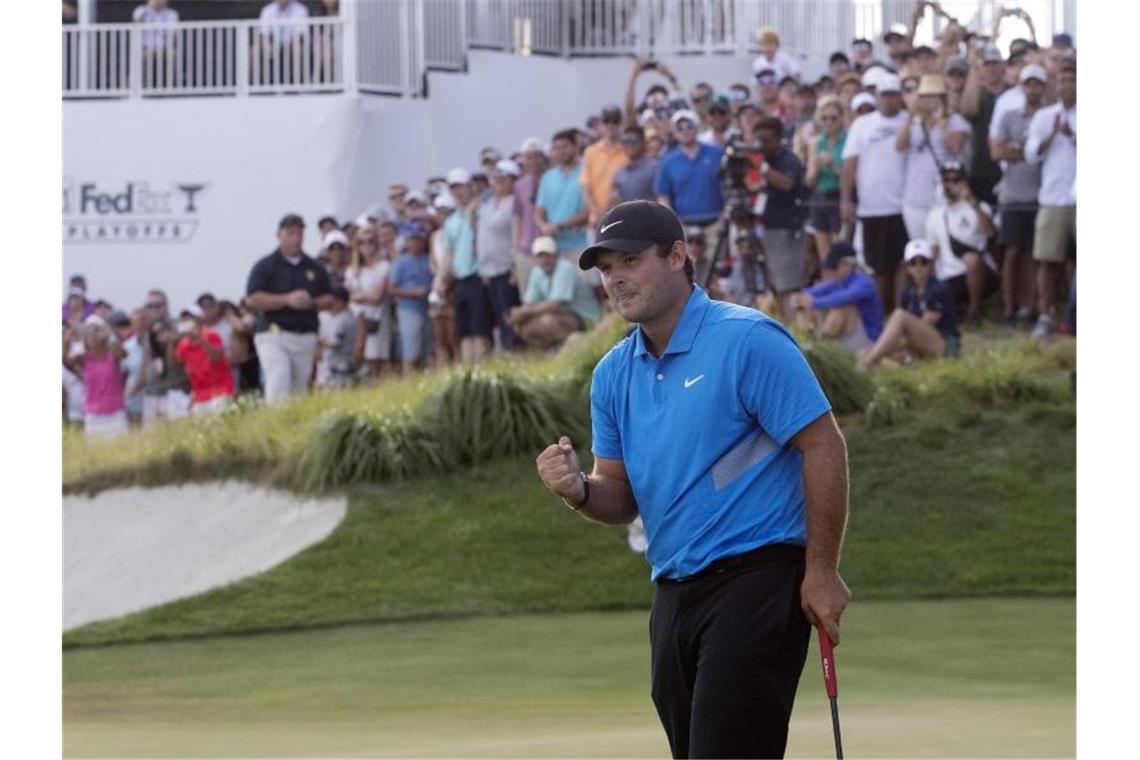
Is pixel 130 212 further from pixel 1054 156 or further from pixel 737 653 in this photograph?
pixel 737 653

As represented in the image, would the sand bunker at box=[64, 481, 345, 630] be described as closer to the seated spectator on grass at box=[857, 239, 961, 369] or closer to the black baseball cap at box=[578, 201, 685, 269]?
the seated spectator on grass at box=[857, 239, 961, 369]

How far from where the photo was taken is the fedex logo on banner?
23.8m

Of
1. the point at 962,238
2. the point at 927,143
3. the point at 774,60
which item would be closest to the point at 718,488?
Answer: the point at 927,143

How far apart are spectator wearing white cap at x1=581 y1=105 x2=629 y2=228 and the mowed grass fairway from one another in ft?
11.0

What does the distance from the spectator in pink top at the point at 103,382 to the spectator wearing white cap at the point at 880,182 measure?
7.44 metres

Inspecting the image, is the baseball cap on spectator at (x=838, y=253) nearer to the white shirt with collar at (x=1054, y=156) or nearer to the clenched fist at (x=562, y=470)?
the white shirt with collar at (x=1054, y=156)

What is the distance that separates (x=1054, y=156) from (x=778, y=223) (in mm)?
2131

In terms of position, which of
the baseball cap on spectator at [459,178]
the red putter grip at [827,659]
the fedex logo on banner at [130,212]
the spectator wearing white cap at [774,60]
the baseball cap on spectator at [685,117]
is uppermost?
the spectator wearing white cap at [774,60]

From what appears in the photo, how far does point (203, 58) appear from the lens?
81.6 ft

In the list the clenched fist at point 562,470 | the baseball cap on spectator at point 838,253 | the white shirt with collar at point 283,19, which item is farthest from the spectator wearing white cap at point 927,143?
the clenched fist at point 562,470

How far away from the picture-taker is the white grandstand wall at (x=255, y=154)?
2325 centimetres

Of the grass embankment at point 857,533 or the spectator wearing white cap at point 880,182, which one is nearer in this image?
the grass embankment at point 857,533
